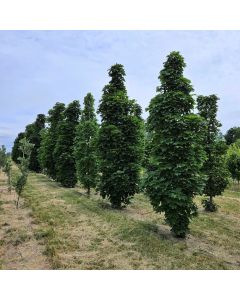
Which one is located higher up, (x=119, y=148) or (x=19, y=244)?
(x=119, y=148)

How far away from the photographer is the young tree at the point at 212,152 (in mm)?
29938

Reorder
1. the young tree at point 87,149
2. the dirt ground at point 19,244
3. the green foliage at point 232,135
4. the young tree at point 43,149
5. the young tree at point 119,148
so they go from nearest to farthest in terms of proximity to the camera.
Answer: the dirt ground at point 19,244 → the young tree at point 119,148 → the young tree at point 87,149 → the young tree at point 43,149 → the green foliage at point 232,135

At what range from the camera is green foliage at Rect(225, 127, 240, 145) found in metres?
118

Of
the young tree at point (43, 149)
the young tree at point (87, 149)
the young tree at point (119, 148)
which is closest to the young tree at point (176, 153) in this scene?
the young tree at point (119, 148)

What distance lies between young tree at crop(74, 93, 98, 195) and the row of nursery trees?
0.31 feet

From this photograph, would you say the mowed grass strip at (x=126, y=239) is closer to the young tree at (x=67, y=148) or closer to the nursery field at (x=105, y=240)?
the nursery field at (x=105, y=240)

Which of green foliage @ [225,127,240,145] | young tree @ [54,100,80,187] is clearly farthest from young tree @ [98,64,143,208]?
green foliage @ [225,127,240,145]

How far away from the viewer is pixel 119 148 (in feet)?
85.1

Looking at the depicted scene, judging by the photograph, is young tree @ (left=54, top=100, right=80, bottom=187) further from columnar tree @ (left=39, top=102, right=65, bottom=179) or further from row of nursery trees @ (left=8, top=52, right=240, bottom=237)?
columnar tree @ (left=39, top=102, right=65, bottom=179)

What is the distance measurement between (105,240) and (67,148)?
84.4 feet

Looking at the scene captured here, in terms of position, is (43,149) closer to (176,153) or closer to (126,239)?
(176,153)

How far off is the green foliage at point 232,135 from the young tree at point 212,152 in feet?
298

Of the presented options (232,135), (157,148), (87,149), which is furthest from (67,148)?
(232,135)

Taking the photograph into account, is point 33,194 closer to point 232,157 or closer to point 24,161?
point 24,161
